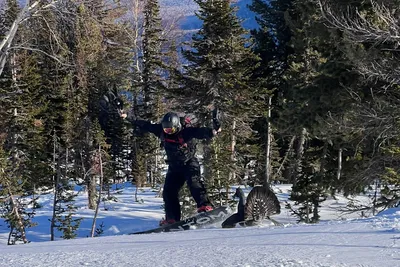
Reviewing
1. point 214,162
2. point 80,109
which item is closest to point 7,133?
point 80,109

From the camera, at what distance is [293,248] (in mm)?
3809

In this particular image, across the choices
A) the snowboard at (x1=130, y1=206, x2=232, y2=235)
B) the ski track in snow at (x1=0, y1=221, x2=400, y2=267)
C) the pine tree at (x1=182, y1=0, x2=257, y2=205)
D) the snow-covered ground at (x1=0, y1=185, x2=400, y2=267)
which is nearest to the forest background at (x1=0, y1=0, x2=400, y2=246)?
the pine tree at (x1=182, y1=0, x2=257, y2=205)

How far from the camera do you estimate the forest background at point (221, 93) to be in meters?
10.4

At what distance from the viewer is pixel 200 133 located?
8094 millimetres

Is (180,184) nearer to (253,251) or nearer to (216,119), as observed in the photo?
(216,119)

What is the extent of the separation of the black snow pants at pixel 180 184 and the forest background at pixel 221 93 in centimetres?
134

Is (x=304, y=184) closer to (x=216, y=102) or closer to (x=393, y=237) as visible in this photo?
(x=216, y=102)

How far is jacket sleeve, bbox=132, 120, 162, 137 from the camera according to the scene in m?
8.62

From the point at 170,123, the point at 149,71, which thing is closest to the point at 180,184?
the point at 170,123

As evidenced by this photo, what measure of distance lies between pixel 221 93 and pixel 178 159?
12.3 m

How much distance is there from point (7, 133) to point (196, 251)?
23.2 m

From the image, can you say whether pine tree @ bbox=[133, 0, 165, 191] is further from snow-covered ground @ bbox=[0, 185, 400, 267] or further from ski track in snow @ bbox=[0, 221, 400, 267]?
ski track in snow @ bbox=[0, 221, 400, 267]

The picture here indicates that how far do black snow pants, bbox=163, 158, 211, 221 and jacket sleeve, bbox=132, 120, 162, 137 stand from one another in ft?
2.27

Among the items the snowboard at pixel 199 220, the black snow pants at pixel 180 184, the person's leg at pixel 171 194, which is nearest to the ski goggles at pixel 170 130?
the black snow pants at pixel 180 184
